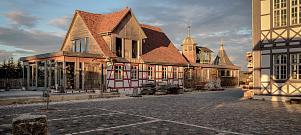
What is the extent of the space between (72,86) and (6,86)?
6.66m

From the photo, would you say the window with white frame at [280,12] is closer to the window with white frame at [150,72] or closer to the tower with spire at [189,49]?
the window with white frame at [150,72]

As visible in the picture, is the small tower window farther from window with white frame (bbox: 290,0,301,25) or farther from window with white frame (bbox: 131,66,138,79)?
window with white frame (bbox: 290,0,301,25)

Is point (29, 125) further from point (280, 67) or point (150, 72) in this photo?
point (150, 72)

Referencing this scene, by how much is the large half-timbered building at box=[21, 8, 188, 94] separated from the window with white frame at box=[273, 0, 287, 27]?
13.6 m

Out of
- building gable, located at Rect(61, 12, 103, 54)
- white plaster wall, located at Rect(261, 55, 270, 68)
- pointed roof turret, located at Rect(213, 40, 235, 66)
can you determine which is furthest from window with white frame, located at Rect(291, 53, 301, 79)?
pointed roof turret, located at Rect(213, 40, 235, 66)

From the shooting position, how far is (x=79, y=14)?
2817 centimetres

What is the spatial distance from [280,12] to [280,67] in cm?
367

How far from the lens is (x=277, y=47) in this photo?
59.1ft

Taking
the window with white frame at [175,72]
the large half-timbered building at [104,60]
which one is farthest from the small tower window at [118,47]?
the window with white frame at [175,72]

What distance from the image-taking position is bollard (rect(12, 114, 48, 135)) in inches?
168

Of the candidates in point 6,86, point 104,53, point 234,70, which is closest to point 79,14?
point 104,53

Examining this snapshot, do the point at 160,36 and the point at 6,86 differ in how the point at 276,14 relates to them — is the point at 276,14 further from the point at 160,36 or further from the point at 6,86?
the point at 6,86

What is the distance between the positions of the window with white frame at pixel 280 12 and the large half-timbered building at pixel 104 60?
13.6 m

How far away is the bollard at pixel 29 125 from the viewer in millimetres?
4262
